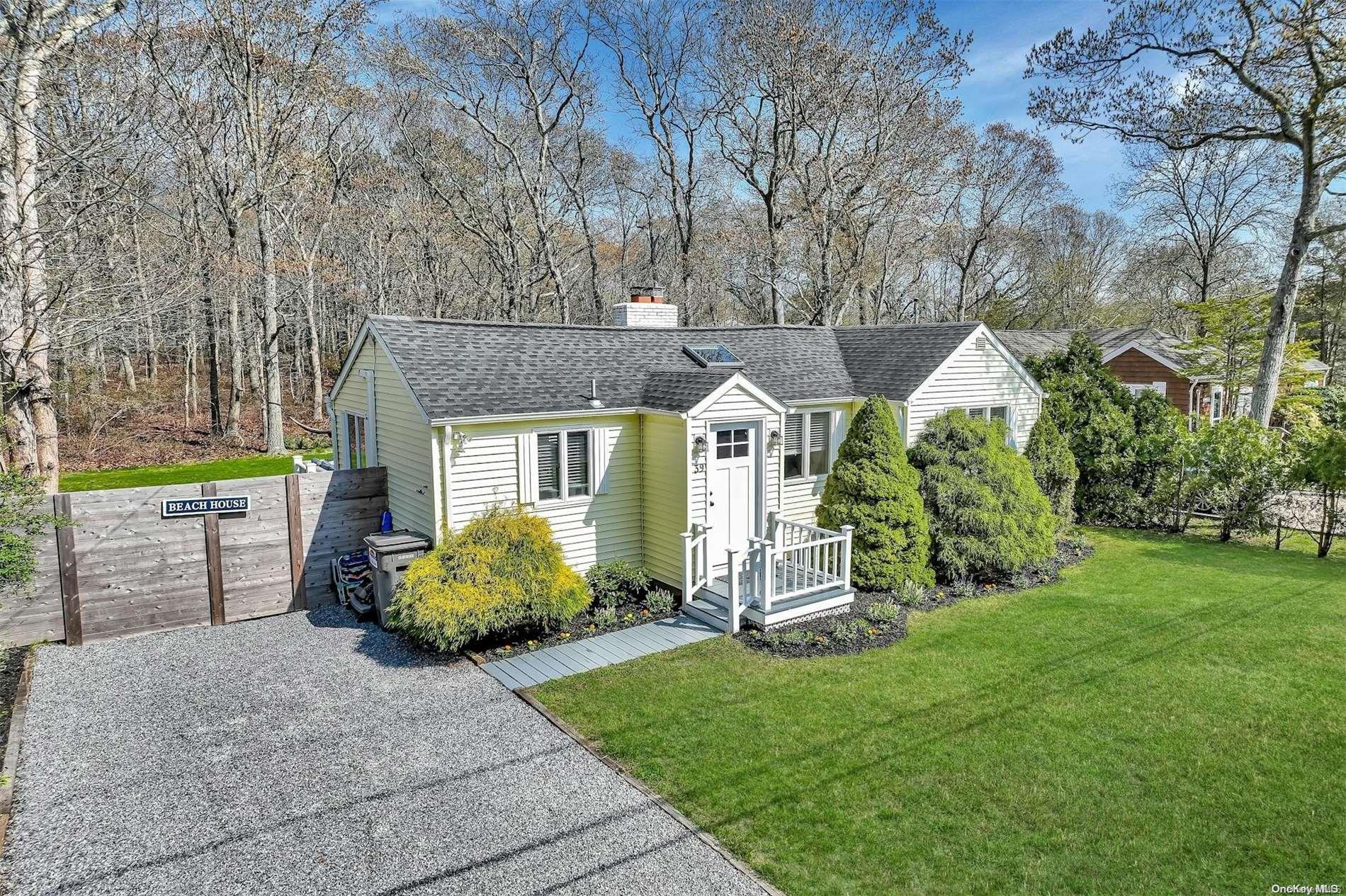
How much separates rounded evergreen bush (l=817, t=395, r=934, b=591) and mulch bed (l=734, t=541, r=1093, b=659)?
15.1 inches

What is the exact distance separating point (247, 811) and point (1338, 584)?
14778 millimetres

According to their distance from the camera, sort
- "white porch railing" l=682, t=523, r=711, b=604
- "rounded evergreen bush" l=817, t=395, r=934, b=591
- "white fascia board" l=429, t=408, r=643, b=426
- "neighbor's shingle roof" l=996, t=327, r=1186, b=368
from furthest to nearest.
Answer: "neighbor's shingle roof" l=996, t=327, r=1186, b=368 → "rounded evergreen bush" l=817, t=395, r=934, b=591 → "white porch railing" l=682, t=523, r=711, b=604 → "white fascia board" l=429, t=408, r=643, b=426

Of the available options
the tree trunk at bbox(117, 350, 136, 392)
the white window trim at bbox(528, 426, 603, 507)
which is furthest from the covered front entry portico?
the tree trunk at bbox(117, 350, 136, 392)

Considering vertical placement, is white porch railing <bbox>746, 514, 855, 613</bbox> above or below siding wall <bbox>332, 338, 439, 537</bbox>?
below

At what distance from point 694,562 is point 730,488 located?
1.25m

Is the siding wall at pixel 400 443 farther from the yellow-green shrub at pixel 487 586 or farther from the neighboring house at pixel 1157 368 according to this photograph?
the neighboring house at pixel 1157 368

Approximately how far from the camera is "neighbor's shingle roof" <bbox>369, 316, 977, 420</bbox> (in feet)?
33.3

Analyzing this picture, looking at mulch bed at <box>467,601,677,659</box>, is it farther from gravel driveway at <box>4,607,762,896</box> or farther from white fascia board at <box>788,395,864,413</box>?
white fascia board at <box>788,395,864,413</box>

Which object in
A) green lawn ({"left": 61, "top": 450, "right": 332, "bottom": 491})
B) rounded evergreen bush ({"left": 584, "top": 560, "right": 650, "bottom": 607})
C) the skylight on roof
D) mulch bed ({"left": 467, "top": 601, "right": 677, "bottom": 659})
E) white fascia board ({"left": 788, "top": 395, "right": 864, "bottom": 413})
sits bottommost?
mulch bed ({"left": 467, "top": 601, "right": 677, "bottom": 659})

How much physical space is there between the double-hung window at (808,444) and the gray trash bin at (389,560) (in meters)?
6.14

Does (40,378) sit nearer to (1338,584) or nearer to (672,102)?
(1338,584)

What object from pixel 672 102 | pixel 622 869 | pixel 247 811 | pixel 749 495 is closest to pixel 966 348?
pixel 749 495

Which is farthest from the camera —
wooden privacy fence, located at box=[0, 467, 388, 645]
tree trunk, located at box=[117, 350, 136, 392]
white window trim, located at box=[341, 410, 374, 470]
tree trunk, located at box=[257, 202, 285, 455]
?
tree trunk, located at box=[117, 350, 136, 392]

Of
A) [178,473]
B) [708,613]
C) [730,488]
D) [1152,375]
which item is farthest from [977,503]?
[1152,375]
